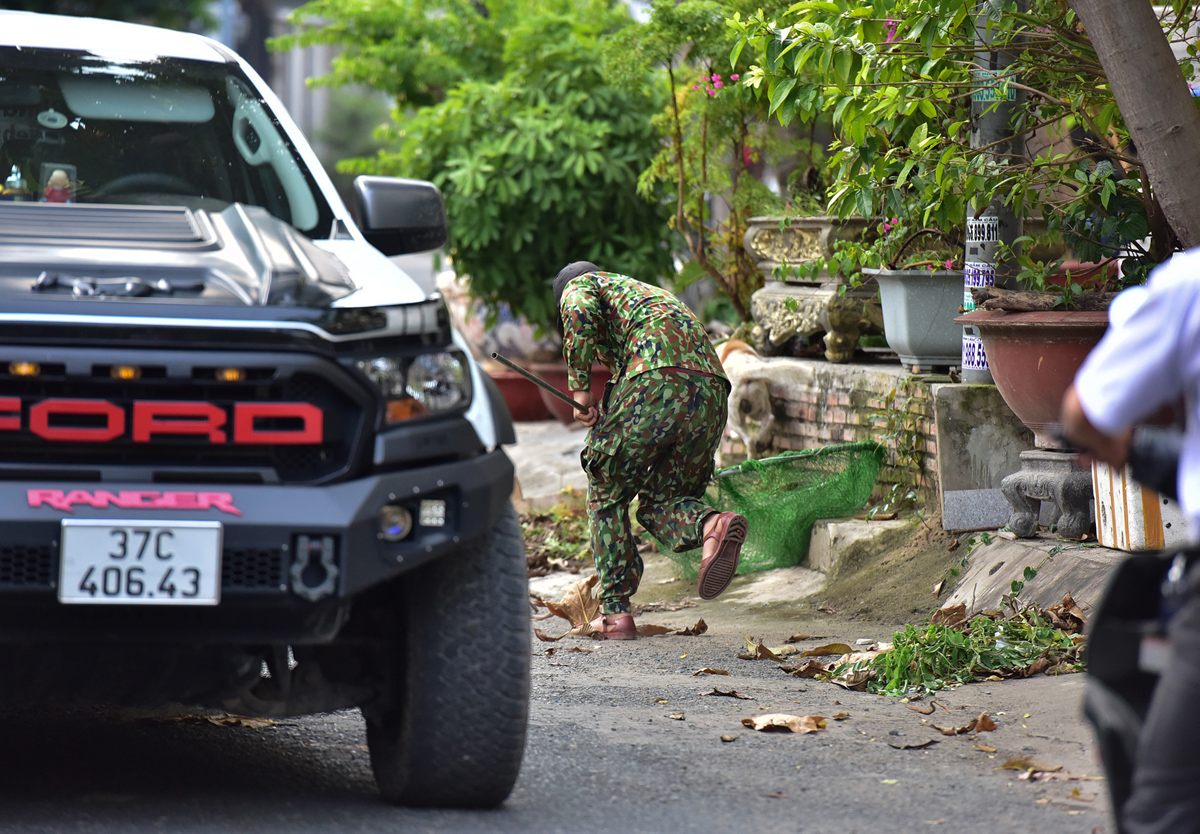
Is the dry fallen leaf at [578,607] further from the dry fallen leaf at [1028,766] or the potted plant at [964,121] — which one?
the dry fallen leaf at [1028,766]

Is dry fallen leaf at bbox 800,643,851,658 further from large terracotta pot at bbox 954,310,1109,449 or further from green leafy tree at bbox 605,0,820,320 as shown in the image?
green leafy tree at bbox 605,0,820,320

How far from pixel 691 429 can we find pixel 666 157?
358 centimetres

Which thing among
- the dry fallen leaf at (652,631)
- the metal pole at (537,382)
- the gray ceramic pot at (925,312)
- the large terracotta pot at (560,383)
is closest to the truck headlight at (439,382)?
the metal pole at (537,382)

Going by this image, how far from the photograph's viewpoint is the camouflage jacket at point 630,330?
19.9ft

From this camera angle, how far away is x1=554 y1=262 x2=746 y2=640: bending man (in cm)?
601

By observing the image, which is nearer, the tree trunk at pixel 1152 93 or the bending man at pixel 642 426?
the tree trunk at pixel 1152 93

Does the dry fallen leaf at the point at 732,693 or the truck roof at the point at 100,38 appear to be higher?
the truck roof at the point at 100,38

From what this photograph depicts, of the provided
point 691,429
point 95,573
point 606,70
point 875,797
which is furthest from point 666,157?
point 95,573

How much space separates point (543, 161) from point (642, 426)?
183 inches

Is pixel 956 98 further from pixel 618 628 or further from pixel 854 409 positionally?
pixel 618 628

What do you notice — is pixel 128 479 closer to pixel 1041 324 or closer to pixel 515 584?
pixel 515 584

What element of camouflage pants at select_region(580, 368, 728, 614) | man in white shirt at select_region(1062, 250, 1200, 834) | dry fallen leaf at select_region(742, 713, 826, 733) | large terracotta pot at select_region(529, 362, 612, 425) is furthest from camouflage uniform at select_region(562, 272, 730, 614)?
large terracotta pot at select_region(529, 362, 612, 425)

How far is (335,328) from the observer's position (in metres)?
2.97

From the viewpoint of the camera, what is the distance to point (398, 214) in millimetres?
3742
